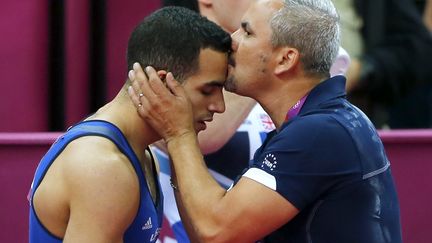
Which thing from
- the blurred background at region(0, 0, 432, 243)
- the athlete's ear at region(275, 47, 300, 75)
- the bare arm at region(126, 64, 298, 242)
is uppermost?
the athlete's ear at region(275, 47, 300, 75)

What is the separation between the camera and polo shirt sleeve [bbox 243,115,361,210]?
10.7ft

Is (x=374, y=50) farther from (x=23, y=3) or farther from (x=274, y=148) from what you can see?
(x=274, y=148)

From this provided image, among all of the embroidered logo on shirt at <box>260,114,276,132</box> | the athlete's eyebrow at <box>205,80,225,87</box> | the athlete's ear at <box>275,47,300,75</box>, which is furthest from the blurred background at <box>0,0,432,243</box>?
the athlete's ear at <box>275,47,300,75</box>

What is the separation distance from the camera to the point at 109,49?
596 centimetres

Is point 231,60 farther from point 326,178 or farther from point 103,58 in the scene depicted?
point 103,58

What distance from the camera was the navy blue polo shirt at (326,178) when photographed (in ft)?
10.7

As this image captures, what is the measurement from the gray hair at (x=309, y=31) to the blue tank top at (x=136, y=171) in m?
0.53

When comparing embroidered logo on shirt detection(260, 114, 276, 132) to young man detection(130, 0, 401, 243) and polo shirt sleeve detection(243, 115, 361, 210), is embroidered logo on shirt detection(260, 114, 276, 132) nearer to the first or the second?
young man detection(130, 0, 401, 243)

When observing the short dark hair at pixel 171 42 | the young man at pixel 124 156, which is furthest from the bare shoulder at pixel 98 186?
the short dark hair at pixel 171 42

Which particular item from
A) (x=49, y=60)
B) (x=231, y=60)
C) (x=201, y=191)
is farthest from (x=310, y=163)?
(x=49, y=60)

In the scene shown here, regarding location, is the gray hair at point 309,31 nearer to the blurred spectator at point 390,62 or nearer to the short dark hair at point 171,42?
the short dark hair at point 171,42

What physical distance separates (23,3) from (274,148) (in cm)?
273

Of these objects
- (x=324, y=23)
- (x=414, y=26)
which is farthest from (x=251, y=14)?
(x=414, y=26)

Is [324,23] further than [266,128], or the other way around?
[266,128]
